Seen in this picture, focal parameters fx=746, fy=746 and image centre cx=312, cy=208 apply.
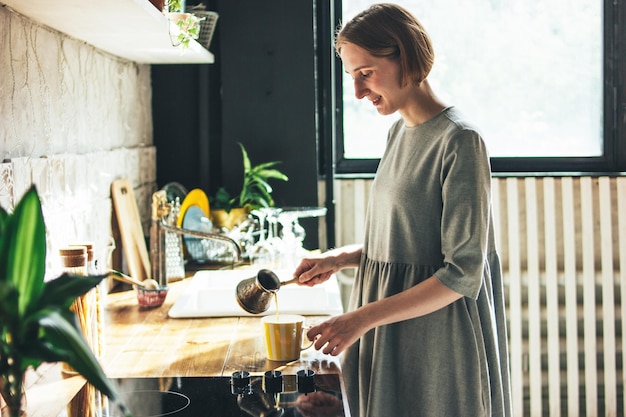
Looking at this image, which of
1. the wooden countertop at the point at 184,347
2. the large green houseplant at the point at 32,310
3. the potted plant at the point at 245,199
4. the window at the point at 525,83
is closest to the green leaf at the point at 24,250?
the large green houseplant at the point at 32,310

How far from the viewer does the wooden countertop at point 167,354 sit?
1261 mm

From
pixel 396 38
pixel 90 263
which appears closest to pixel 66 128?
pixel 90 263

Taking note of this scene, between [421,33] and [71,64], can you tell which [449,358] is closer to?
[421,33]

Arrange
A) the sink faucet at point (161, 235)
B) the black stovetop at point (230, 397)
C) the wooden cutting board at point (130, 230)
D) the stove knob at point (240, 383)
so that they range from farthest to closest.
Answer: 1. the wooden cutting board at point (130, 230)
2. the sink faucet at point (161, 235)
3. the stove knob at point (240, 383)
4. the black stovetop at point (230, 397)

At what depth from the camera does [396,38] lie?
1.52 metres

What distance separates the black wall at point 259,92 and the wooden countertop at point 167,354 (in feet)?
3.39

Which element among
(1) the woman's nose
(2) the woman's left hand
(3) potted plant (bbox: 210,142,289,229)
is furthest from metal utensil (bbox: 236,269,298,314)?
(3) potted plant (bbox: 210,142,289,229)

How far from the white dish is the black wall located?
0.61 meters

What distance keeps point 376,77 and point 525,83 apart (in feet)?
5.84

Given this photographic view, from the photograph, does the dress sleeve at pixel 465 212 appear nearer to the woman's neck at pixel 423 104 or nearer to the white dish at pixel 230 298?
the woman's neck at pixel 423 104

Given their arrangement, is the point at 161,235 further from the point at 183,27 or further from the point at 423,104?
the point at 423,104

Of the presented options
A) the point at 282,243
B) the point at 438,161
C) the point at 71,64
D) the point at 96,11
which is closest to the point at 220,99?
the point at 282,243

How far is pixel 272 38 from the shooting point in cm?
279

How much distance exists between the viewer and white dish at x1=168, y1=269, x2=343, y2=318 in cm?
186
